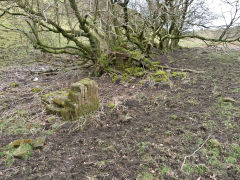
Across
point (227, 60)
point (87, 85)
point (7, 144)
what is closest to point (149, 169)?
point (87, 85)

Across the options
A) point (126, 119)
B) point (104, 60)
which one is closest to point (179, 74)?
point (104, 60)

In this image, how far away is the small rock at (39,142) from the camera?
2662 mm

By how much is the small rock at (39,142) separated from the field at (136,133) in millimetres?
76

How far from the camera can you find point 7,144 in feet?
9.26

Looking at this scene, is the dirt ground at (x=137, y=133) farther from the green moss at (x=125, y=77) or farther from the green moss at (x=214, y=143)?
the green moss at (x=125, y=77)

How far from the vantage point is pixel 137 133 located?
3.04 m

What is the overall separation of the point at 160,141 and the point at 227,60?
7097mm

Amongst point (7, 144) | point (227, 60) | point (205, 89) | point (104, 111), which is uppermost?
point (227, 60)

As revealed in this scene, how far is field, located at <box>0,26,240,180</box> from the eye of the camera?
2271mm

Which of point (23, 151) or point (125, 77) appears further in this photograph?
point (125, 77)

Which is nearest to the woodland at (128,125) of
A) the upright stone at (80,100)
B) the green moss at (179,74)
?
the green moss at (179,74)

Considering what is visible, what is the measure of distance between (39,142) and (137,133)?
65.5 inches

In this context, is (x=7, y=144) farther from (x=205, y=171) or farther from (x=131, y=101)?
(x=205, y=171)

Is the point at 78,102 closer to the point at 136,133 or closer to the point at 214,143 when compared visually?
the point at 136,133
